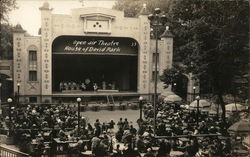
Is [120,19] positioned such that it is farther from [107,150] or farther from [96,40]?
[107,150]

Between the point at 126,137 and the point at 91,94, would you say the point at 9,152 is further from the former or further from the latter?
the point at 91,94

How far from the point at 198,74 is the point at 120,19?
1592 cm

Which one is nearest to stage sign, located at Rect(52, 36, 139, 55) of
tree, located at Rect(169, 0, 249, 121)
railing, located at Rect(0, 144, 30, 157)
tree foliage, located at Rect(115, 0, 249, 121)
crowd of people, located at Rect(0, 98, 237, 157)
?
crowd of people, located at Rect(0, 98, 237, 157)

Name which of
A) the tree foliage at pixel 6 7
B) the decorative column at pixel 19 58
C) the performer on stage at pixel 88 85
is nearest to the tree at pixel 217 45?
the tree foliage at pixel 6 7

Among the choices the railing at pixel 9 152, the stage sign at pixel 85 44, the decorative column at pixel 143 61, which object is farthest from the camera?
the decorative column at pixel 143 61

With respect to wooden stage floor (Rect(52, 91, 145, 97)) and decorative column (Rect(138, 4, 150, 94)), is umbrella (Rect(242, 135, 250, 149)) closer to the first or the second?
decorative column (Rect(138, 4, 150, 94))

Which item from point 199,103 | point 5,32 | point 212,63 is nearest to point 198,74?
point 212,63

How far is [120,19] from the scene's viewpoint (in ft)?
120

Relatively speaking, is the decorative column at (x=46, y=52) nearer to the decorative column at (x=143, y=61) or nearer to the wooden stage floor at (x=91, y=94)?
the wooden stage floor at (x=91, y=94)

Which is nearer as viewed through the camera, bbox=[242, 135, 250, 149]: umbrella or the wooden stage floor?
bbox=[242, 135, 250, 149]: umbrella

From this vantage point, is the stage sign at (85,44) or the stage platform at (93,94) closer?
the stage platform at (93,94)

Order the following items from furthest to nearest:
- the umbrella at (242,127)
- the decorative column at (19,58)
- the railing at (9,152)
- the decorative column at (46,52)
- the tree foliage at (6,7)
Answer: the decorative column at (46,52)
the decorative column at (19,58)
the tree foliage at (6,7)
the umbrella at (242,127)
the railing at (9,152)

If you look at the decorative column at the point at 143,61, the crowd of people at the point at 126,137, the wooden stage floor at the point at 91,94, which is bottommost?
the crowd of people at the point at 126,137

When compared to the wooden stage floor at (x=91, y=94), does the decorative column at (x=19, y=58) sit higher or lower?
higher
